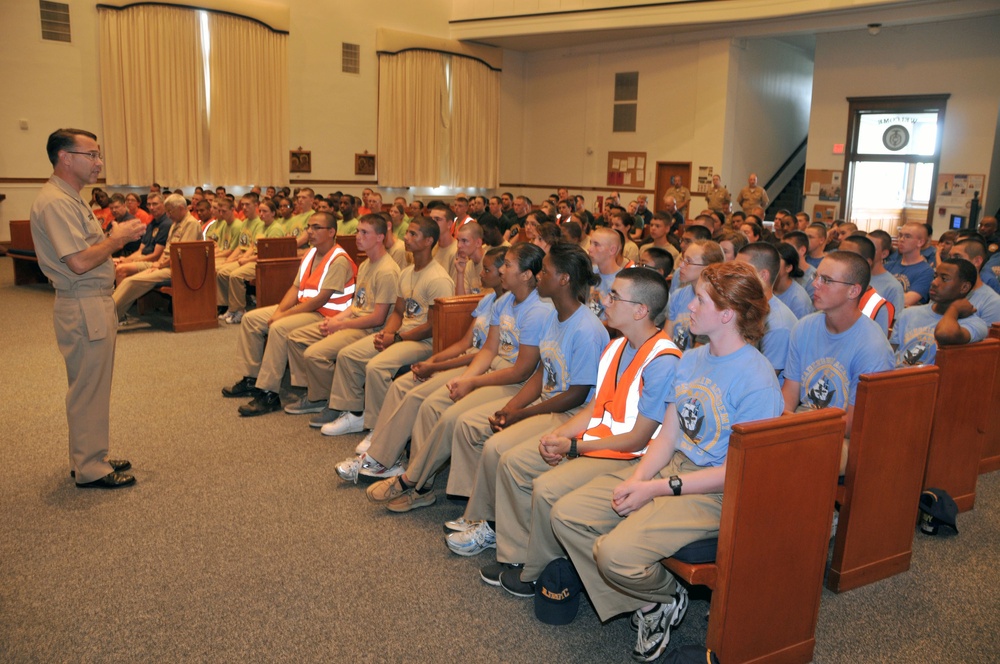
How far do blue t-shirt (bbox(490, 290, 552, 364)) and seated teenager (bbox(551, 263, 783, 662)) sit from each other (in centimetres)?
107

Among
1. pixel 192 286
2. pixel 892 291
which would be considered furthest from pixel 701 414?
pixel 192 286

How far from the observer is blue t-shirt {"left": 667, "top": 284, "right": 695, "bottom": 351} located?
4371mm

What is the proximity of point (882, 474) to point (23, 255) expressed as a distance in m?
9.93

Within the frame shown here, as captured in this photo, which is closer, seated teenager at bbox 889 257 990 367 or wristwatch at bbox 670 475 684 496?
wristwatch at bbox 670 475 684 496

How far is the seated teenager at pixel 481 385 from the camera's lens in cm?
369

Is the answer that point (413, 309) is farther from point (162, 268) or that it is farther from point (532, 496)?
point (162, 268)

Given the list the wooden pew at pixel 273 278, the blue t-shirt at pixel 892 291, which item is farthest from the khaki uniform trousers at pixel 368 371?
the blue t-shirt at pixel 892 291

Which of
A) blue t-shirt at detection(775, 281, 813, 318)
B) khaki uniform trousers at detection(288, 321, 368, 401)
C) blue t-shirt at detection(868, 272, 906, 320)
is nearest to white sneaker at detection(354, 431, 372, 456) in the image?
khaki uniform trousers at detection(288, 321, 368, 401)

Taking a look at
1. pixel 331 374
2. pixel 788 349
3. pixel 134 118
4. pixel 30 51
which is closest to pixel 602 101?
pixel 134 118

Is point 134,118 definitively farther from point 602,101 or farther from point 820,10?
point 820,10

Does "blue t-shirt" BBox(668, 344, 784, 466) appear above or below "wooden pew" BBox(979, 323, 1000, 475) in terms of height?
above

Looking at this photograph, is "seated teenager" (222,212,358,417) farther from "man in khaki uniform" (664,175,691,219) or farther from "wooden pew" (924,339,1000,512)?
"man in khaki uniform" (664,175,691,219)

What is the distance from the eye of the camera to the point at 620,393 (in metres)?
3.01

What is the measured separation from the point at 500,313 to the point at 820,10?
1094 cm
